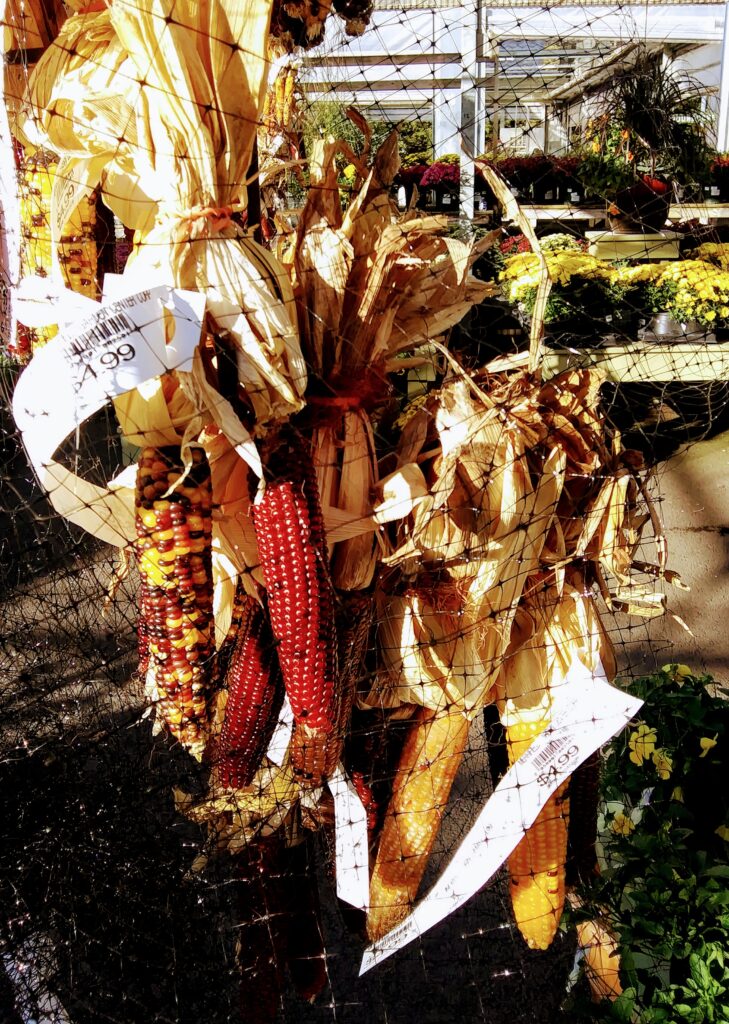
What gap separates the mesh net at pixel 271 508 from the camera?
586mm

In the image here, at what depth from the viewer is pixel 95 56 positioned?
24.2 inches

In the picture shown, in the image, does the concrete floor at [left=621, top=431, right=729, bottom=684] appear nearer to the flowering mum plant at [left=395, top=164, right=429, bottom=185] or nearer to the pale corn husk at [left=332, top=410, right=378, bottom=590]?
the flowering mum plant at [left=395, top=164, right=429, bottom=185]

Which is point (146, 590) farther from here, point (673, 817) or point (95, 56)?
point (673, 817)

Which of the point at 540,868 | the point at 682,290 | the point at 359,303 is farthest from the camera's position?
the point at 682,290

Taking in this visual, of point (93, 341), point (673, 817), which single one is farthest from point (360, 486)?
point (673, 817)

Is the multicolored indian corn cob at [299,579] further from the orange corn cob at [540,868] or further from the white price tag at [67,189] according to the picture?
the orange corn cob at [540,868]

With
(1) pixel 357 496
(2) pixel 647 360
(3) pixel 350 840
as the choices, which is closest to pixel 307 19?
(1) pixel 357 496

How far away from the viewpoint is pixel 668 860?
41.2 inches

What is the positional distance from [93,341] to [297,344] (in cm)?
15

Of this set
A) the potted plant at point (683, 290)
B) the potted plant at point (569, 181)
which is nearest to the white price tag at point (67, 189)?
the potted plant at point (569, 181)

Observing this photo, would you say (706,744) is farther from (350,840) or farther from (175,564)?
(175,564)

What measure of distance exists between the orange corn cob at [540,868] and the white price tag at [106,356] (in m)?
0.64

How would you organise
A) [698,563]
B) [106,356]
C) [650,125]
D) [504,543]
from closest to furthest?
[106,356], [504,543], [650,125], [698,563]

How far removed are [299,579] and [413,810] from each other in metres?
0.46
